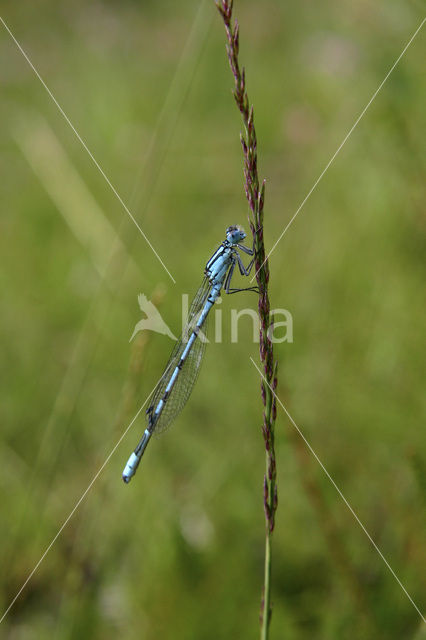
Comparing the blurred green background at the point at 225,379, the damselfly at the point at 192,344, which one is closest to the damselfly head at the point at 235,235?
the damselfly at the point at 192,344

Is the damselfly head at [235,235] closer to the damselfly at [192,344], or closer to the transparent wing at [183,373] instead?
the damselfly at [192,344]

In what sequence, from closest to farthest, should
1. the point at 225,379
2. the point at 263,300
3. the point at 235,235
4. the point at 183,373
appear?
the point at 263,300, the point at 235,235, the point at 183,373, the point at 225,379

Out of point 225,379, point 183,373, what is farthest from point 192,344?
point 225,379

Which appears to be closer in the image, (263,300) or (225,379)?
(263,300)

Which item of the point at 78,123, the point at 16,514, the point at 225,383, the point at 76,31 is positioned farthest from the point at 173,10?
A: the point at 16,514

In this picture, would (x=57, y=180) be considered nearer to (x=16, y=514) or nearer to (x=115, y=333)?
(x=115, y=333)

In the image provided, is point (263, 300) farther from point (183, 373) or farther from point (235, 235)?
point (183, 373)

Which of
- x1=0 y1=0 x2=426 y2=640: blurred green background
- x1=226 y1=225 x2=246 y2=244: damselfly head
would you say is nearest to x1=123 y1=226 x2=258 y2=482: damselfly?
x1=226 y1=225 x2=246 y2=244: damselfly head
